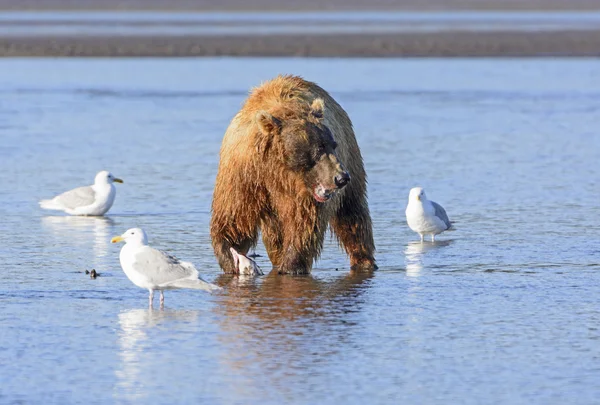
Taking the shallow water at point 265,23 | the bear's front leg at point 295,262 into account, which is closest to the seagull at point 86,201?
the bear's front leg at point 295,262

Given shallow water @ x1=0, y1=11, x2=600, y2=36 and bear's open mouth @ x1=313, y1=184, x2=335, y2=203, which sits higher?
shallow water @ x1=0, y1=11, x2=600, y2=36

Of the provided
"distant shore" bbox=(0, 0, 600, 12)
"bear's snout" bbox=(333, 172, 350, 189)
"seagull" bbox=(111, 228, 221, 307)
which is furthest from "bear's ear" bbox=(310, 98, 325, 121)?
"distant shore" bbox=(0, 0, 600, 12)

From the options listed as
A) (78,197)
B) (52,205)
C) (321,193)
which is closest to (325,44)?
(78,197)

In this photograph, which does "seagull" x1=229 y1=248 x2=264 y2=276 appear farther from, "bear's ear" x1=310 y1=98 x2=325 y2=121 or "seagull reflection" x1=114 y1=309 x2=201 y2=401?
"seagull reflection" x1=114 y1=309 x2=201 y2=401

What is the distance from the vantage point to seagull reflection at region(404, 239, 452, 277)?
9797 mm

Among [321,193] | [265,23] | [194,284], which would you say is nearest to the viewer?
[194,284]

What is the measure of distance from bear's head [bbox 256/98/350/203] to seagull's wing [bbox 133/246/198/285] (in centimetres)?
124

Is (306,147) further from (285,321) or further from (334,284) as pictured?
(285,321)

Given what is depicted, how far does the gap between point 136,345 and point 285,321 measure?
103cm

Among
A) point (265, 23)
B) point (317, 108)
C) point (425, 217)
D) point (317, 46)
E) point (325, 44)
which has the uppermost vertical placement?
point (265, 23)

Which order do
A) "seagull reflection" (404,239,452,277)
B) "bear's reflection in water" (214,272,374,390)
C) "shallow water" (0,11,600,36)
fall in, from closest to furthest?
"bear's reflection in water" (214,272,374,390)
"seagull reflection" (404,239,452,277)
"shallow water" (0,11,600,36)

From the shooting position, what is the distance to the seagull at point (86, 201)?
12516 millimetres

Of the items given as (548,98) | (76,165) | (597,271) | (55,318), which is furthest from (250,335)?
(548,98)

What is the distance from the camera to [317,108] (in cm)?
928
